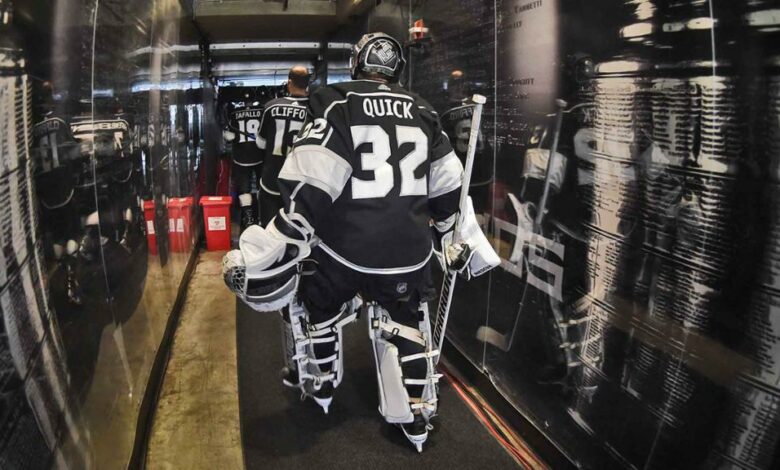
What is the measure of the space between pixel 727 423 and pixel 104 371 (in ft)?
5.50

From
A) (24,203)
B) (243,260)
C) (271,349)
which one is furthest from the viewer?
(271,349)

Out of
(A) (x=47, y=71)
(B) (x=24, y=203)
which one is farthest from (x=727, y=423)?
(A) (x=47, y=71)

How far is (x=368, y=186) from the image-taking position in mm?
1812

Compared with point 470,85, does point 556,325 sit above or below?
below

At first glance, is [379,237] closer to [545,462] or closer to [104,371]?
[104,371]

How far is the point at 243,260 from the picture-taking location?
70.2 inches

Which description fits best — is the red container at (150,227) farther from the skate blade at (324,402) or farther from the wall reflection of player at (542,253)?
the wall reflection of player at (542,253)

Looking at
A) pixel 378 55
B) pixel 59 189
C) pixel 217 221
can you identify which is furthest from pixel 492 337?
pixel 217 221

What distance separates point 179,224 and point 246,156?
2.29 feet

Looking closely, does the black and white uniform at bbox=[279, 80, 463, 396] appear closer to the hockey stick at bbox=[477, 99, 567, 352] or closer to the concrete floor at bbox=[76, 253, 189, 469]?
the hockey stick at bbox=[477, 99, 567, 352]

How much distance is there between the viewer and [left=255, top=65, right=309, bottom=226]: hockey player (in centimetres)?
278

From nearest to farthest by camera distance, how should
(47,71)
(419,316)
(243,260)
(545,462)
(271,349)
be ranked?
(47,71) → (243,260) → (545,462) → (419,316) → (271,349)

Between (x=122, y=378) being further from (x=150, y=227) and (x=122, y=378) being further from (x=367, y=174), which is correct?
(x=367, y=174)

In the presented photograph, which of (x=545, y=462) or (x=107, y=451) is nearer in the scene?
(x=107, y=451)
